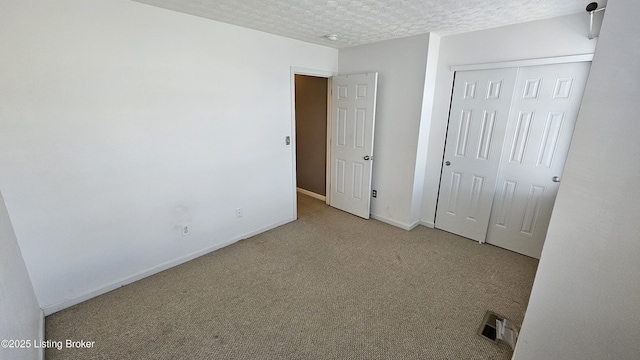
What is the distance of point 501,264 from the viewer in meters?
2.66

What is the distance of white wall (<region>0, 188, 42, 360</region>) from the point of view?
1.23 meters

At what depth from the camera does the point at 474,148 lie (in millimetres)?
2994

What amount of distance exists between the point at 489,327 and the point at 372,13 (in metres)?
2.65

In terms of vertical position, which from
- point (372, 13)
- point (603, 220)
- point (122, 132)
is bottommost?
point (603, 220)

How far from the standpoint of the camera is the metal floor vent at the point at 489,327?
1.80 meters

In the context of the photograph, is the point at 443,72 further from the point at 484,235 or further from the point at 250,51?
the point at 250,51

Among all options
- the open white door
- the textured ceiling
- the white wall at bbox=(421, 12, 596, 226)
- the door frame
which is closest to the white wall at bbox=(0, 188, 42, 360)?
the textured ceiling

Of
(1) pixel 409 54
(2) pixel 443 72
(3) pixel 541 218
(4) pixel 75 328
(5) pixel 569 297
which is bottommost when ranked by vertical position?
(4) pixel 75 328

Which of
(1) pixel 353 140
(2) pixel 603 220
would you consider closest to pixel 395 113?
(1) pixel 353 140

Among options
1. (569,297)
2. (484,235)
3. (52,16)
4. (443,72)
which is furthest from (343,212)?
(52,16)

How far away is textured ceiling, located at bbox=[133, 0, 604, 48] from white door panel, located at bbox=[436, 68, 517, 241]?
0.55 metres

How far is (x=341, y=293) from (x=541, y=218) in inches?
87.5

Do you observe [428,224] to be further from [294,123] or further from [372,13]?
[372,13]

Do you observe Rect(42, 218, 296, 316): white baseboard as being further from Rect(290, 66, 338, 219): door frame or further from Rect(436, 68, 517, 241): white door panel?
Rect(436, 68, 517, 241): white door panel
